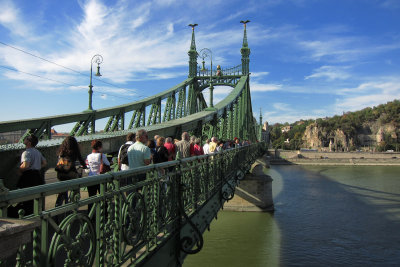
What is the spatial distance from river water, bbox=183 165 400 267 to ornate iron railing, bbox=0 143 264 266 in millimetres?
6674

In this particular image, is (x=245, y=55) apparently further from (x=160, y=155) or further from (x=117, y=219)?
(x=117, y=219)

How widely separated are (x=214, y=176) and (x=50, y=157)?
308cm

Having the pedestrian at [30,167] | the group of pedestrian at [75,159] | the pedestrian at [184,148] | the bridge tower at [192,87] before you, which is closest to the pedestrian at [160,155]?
the group of pedestrian at [75,159]

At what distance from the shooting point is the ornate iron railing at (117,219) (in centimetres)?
151

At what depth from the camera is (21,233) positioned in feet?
4.18

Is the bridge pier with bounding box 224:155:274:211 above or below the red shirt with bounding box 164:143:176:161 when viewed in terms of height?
below

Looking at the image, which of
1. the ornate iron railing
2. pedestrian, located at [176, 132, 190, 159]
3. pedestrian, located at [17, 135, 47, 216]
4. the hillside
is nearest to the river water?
pedestrian, located at [176, 132, 190, 159]

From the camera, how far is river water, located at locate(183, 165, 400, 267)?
1045 centimetres

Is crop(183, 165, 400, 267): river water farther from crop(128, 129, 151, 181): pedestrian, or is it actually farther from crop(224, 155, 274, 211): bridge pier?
crop(128, 129, 151, 181): pedestrian

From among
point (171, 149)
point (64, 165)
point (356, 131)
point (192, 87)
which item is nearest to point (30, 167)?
point (64, 165)

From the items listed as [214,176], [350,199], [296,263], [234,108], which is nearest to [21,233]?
A: [214,176]

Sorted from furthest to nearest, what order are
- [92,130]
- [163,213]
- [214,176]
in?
1. [92,130]
2. [214,176]
3. [163,213]

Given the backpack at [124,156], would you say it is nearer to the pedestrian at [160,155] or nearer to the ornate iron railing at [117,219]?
the pedestrian at [160,155]

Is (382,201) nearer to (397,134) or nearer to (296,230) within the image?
(296,230)
